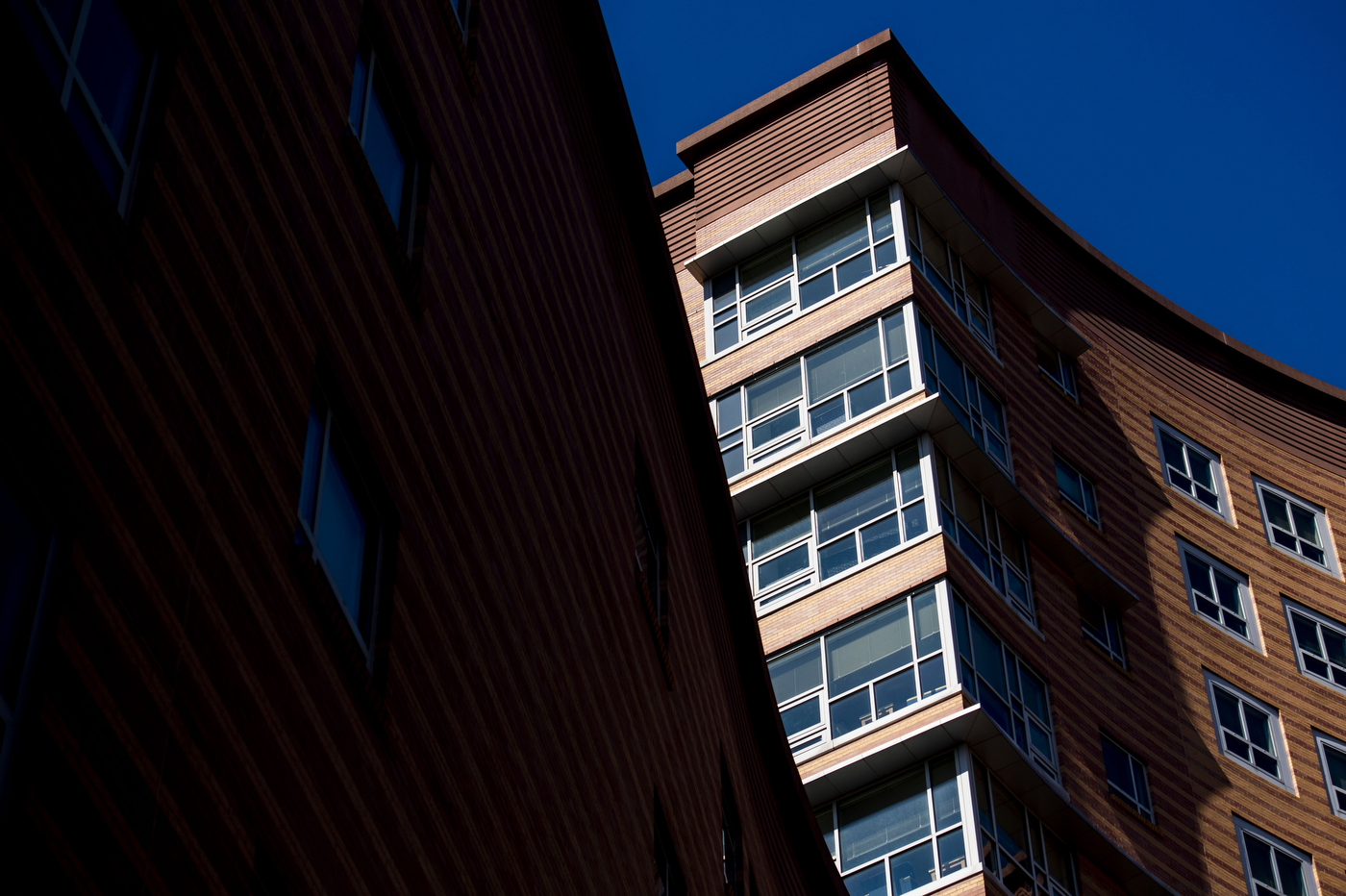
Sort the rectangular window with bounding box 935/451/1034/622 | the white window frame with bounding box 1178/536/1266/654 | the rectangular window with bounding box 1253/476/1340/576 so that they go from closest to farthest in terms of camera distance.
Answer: the rectangular window with bounding box 935/451/1034/622, the white window frame with bounding box 1178/536/1266/654, the rectangular window with bounding box 1253/476/1340/576

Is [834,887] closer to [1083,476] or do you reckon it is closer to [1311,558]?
[1083,476]

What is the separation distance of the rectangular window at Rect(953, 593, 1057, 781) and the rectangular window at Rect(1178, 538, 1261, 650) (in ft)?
30.2

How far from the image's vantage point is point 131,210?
8.43 metres

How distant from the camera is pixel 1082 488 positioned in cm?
4328

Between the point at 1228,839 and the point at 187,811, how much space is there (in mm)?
35173

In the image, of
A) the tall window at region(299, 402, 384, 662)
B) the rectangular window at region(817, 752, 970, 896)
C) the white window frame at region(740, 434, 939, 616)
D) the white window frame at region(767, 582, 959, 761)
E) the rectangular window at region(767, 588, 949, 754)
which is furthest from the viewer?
the white window frame at region(740, 434, 939, 616)

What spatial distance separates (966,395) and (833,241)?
5417 mm

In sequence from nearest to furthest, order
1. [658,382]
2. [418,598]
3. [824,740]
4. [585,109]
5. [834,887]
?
1. [418,598]
2. [585,109]
3. [658,382]
4. [834,887]
5. [824,740]

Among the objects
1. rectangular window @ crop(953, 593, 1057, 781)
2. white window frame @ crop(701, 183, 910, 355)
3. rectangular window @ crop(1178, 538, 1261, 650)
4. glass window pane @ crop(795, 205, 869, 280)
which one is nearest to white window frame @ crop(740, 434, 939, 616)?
rectangular window @ crop(953, 593, 1057, 781)

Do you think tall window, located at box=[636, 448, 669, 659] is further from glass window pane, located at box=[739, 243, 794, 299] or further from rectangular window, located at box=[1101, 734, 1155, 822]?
glass window pane, located at box=[739, 243, 794, 299]

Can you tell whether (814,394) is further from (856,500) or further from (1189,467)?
(1189,467)

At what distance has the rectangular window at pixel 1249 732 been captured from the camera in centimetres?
4106

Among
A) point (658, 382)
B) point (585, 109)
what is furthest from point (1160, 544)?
point (585, 109)

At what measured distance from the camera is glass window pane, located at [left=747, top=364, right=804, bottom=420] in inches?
1571
